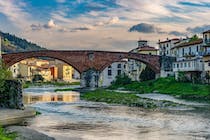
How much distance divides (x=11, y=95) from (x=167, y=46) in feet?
285

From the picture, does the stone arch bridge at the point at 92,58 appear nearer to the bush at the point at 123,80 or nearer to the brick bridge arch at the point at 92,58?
the brick bridge arch at the point at 92,58

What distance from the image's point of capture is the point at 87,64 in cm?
10869

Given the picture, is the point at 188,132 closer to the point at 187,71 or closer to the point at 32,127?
the point at 32,127

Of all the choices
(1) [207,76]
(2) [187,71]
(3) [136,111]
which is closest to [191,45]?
(2) [187,71]

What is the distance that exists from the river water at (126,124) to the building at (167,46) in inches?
2951

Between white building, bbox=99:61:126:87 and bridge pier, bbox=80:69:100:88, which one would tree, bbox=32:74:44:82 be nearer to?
white building, bbox=99:61:126:87

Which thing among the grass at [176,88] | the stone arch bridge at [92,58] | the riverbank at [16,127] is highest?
the stone arch bridge at [92,58]

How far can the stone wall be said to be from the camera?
43.2m

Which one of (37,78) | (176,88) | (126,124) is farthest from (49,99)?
(37,78)

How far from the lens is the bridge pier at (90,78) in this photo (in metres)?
110

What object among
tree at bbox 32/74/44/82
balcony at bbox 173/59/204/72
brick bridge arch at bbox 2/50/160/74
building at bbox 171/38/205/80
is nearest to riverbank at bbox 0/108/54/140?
balcony at bbox 173/59/204/72

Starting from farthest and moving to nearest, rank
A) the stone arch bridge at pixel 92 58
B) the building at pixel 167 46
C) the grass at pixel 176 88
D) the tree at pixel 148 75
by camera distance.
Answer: the building at pixel 167 46 < the tree at pixel 148 75 < the stone arch bridge at pixel 92 58 < the grass at pixel 176 88

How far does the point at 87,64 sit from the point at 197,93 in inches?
1701

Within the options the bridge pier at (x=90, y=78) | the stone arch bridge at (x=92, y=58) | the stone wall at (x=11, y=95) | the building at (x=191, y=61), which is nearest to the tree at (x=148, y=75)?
the stone arch bridge at (x=92, y=58)
